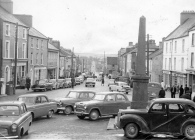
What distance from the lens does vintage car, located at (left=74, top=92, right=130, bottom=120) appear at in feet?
52.7

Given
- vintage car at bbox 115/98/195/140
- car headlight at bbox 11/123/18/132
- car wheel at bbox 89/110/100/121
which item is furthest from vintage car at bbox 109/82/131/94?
car headlight at bbox 11/123/18/132

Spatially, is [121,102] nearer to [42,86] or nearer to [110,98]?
[110,98]

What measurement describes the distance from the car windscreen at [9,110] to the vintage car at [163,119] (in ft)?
13.0

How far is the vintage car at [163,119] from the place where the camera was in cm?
1075

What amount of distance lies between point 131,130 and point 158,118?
43.0 inches

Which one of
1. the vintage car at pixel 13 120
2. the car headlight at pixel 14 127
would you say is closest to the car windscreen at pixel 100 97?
the vintage car at pixel 13 120

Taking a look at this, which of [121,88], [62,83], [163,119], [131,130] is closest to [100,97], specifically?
[131,130]

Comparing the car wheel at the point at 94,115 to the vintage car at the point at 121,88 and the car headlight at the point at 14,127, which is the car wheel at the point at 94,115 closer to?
the car headlight at the point at 14,127

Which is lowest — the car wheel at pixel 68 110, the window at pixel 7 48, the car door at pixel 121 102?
the car wheel at pixel 68 110

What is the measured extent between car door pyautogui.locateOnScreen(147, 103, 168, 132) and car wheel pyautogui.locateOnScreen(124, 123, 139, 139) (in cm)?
56

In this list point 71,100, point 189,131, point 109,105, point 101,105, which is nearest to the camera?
point 189,131

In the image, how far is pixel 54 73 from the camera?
6831 centimetres

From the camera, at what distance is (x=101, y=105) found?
53.9ft

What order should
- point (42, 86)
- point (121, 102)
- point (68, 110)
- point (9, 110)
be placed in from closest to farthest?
point (9, 110) < point (121, 102) < point (68, 110) < point (42, 86)
